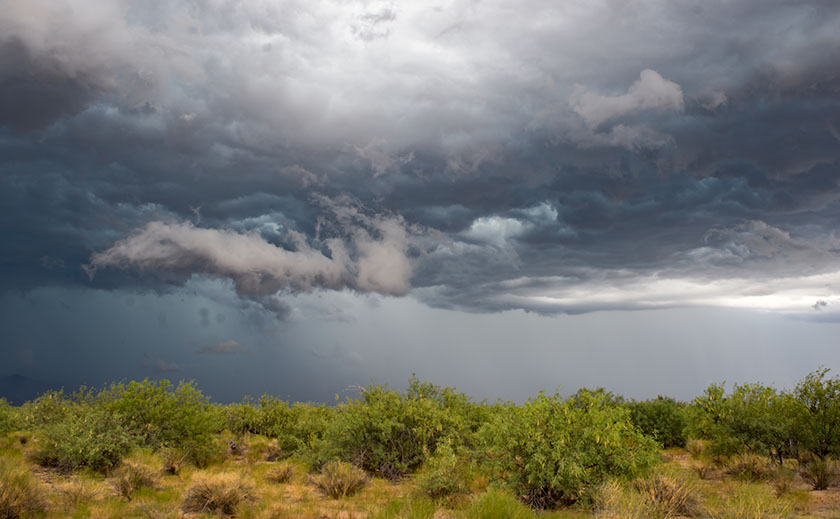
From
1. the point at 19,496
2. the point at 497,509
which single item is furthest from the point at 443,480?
the point at 19,496

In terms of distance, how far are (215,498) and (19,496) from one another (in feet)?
14.5

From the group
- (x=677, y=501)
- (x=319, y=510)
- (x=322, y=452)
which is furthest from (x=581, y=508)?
(x=322, y=452)

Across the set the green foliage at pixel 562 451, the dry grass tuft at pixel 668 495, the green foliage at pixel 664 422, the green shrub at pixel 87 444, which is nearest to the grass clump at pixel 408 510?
the green foliage at pixel 562 451

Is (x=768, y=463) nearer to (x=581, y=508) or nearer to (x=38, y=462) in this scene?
(x=581, y=508)

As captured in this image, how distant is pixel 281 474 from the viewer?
1919cm

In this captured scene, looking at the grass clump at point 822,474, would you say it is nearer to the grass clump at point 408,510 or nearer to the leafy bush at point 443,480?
the leafy bush at point 443,480

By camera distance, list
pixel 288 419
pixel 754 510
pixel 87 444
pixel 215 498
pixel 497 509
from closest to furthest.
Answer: pixel 754 510
pixel 497 509
pixel 215 498
pixel 87 444
pixel 288 419

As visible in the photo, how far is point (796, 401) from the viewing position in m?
20.3

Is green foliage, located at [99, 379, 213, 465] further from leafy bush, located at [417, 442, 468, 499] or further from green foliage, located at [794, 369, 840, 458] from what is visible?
green foliage, located at [794, 369, 840, 458]

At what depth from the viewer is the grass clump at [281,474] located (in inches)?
749

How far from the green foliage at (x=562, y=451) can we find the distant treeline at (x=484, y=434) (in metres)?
0.03

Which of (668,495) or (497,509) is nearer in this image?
(497,509)

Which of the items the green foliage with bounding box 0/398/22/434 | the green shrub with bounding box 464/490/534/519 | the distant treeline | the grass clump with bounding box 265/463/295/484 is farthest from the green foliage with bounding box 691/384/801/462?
the green foliage with bounding box 0/398/22/434

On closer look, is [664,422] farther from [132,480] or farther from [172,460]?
[132,480]
